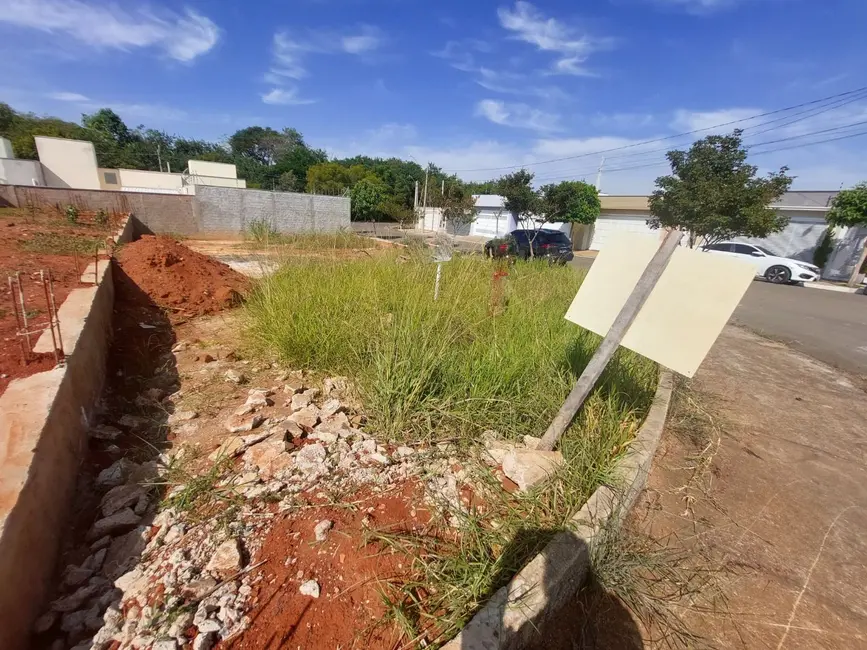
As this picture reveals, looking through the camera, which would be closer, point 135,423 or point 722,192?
point 135,423

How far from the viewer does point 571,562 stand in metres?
1.55

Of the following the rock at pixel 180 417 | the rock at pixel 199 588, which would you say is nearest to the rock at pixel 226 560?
the rock at pixel 199 588

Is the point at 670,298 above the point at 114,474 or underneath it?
above

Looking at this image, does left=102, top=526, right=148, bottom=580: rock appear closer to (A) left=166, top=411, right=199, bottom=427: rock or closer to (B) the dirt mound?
(A) left=166, top=411, right=199, bottom=427: rock

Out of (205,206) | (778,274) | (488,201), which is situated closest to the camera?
(205,206)

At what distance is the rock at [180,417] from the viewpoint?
2.51 meters

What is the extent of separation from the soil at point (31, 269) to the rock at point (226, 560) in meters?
1.62

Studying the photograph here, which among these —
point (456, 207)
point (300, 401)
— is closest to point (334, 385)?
point (300, 401)

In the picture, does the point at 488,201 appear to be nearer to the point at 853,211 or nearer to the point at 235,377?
the point at 853,211

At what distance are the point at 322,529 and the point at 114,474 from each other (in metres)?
1.30

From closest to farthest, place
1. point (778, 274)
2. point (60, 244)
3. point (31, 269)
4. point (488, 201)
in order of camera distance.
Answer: point (31, 269) → point (60, 244) → point (778, 274) → point (488, 201)

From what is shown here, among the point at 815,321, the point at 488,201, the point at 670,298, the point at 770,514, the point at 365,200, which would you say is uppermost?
the point at 488,201

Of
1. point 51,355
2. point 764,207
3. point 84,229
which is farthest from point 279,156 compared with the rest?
point 51,355

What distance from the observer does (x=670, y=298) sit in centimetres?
183
